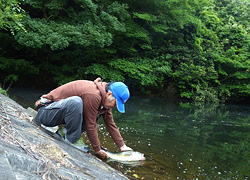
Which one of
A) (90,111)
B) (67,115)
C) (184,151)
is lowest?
(184,151)

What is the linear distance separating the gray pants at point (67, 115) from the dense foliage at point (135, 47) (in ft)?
25.6

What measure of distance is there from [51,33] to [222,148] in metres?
9.26

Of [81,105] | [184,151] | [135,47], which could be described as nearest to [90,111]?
[81,105]

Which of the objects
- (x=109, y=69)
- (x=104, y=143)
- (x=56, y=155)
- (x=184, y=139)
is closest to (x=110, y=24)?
(x=109, y=69)

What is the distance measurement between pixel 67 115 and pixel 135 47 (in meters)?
15.8

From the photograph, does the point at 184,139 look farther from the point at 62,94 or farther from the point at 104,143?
the point at 62,94

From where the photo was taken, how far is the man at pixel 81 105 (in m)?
3.22

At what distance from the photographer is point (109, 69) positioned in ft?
51.8

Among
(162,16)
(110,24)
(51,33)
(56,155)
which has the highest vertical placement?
(162,16)

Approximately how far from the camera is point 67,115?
3.27 m

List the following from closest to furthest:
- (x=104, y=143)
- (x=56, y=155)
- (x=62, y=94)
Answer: (x=56, y=155) → (x=62, y=94) → (x=104, y=143)

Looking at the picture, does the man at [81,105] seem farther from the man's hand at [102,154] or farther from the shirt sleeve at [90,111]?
the man's hand at [102,154]

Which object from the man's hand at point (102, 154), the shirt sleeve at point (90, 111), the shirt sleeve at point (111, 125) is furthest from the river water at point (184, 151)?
the shirt sleeve at point (90, 111)

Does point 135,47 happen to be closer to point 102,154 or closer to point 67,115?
point 102,154
